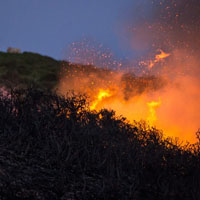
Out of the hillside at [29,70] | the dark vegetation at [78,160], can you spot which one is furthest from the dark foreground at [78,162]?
the hillside at [29,70]

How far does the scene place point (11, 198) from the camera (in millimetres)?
4793

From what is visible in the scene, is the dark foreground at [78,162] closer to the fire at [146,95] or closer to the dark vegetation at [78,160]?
the dark vegetation at [78,160]

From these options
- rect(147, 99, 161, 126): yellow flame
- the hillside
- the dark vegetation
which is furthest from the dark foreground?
the hillside

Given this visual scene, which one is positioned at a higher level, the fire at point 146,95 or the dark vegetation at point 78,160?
the fire at point 146,95

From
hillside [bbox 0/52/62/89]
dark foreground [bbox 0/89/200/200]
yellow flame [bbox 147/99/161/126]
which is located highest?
hillside [bbox 0/52/62/89]

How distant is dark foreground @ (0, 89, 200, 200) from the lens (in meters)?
5.49

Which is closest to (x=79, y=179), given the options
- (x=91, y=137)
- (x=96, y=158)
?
(x=96, y=158)

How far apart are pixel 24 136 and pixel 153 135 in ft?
12.7

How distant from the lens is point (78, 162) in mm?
6512

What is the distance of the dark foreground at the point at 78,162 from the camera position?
549 cm

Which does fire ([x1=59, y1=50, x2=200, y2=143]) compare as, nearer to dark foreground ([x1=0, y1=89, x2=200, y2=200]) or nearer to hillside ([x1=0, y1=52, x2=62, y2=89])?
hillside ([x1=0, y1=52, x2=62, y2=89])

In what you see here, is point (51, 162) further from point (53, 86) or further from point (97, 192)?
point (53, 86)

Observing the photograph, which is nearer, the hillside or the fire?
the fire

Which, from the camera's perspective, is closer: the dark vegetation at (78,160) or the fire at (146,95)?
the dark vegetation at (78,160)
